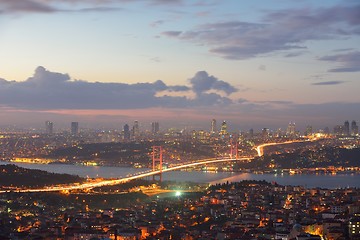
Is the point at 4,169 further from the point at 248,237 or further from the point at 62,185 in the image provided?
the point at 248,237

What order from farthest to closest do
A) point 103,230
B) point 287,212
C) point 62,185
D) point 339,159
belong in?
point 339,159 → point 62,185 → point 287,212 → point 103,230

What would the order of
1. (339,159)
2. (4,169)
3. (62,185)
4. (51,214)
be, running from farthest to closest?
(339,159) → (4,169) → (62,185) → (51,214)

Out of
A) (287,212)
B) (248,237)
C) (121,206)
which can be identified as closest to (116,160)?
(121,206)

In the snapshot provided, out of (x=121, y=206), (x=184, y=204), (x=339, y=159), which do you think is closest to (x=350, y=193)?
(x=184, y=204)

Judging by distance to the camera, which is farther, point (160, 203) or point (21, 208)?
point (160, 203)

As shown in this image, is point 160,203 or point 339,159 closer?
point 160,203

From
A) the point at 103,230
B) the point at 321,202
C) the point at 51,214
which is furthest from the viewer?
the point at 321,202

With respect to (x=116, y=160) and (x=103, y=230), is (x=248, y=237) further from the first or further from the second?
(x=116, y=160)

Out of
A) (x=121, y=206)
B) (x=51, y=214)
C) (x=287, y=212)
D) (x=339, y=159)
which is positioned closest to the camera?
(x=287, y=212)
